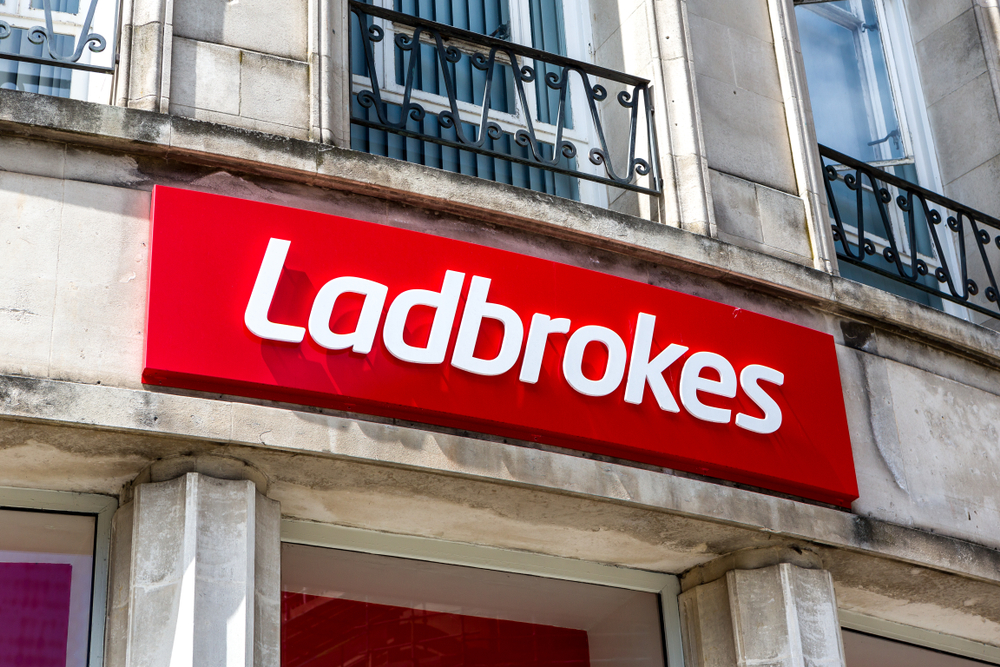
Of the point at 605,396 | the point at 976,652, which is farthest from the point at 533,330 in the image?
the point at 976,652

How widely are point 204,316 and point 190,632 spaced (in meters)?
1.28

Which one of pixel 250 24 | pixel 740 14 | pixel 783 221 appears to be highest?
pixel 740 14

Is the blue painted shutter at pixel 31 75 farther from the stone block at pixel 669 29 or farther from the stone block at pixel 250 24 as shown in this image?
the stone block at pixel 669 29

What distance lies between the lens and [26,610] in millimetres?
5578

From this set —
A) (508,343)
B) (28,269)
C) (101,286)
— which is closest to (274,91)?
(101,286)

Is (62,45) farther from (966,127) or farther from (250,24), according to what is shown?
(966,127)

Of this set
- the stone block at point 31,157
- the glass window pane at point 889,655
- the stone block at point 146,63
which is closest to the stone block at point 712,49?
the stone block at point 146,63

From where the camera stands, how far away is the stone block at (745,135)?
7.53m

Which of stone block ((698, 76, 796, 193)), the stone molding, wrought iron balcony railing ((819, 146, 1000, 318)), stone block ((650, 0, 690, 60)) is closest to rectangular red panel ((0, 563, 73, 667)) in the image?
the stone molding

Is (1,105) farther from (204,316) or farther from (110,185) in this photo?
(204,316)

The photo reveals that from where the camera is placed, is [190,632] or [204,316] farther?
[204,316]

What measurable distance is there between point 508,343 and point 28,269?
83.3 inches

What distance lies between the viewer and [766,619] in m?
6.55

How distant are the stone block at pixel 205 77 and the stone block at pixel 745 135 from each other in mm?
2695
